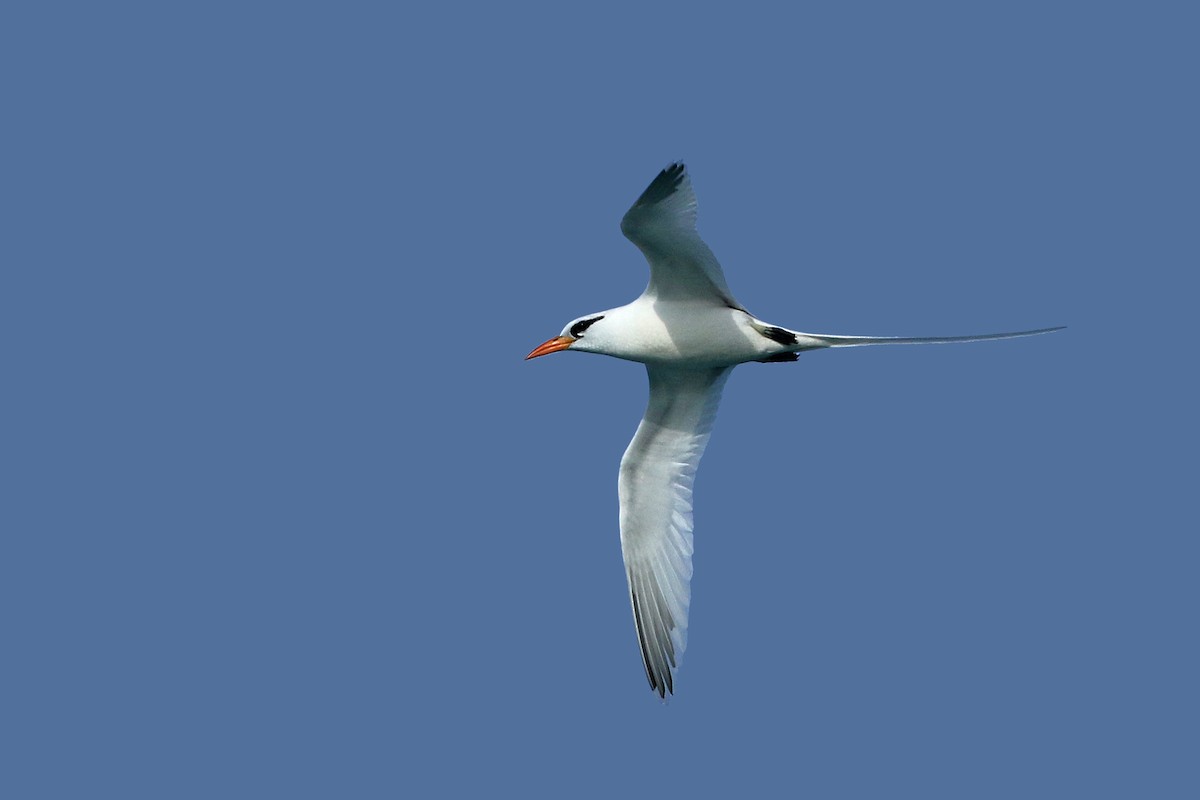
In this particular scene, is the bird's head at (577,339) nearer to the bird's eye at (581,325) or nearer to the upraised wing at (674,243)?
the bird's eye at (581,325)

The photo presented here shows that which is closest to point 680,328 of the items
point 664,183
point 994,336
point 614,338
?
point 614,338

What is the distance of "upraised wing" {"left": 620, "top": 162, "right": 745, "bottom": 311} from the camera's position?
47.0ft

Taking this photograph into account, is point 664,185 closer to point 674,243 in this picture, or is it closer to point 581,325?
point 674,243

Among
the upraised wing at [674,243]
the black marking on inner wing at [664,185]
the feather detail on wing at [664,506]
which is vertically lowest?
the feather detail on wing at [664,506]

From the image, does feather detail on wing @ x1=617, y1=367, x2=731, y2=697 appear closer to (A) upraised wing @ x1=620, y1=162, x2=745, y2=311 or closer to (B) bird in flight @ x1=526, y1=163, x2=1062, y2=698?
(B) bird in flight @ x1=526, y1=163, x2=1062, y2=698

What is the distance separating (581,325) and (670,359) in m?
0.98

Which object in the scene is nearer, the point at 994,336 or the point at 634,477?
the point at 994,336

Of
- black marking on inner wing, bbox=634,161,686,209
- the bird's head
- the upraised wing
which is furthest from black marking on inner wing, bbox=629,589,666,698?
black marking on inner wing, bbox=634,161,686,209

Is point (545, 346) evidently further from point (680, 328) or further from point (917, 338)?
point (917, 338)

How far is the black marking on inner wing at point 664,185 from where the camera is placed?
556 inches

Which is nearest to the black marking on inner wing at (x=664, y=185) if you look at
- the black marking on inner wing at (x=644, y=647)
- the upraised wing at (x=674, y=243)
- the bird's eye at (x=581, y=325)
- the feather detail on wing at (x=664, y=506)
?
the upraised wing at (x=674, y=243)

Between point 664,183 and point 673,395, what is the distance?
109 inches

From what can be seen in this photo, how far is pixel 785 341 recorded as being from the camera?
50.0ft

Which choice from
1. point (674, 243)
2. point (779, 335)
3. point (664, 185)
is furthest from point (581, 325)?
point (664, 185)
